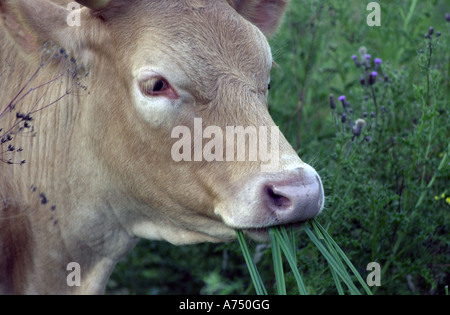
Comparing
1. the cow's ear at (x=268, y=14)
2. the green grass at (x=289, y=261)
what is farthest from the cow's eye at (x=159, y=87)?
the cow's ear at (x=268, y=14)

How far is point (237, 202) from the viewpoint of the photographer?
3.00 meters

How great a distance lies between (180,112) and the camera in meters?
3.19

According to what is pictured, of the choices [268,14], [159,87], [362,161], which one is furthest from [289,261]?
[268,14]

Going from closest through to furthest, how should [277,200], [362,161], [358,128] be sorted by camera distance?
1. [277,200]
2. [358,128]
3. [362,161]

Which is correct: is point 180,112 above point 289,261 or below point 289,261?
above

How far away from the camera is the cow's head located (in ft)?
9.87

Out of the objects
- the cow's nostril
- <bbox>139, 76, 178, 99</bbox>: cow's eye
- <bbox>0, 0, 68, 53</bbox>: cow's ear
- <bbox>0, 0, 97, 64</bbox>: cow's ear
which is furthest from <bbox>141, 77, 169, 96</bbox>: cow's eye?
the cow's nostril

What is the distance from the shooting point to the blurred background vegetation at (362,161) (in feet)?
13.5

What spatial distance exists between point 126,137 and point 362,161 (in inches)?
Answer: 72.1

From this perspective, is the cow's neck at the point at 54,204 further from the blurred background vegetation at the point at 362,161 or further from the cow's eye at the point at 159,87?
the blurred background vegetation at the point at 362,161

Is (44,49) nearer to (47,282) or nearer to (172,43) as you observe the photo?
(172,43)

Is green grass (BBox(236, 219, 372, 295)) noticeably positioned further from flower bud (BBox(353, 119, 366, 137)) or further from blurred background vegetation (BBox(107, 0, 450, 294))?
flower bud (BBox(353, 119, 366, 137))

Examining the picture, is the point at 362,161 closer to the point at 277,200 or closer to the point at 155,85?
the point at 277,200
